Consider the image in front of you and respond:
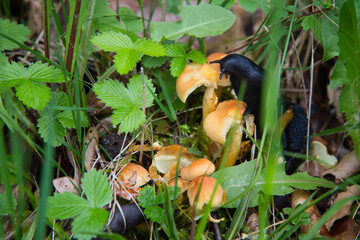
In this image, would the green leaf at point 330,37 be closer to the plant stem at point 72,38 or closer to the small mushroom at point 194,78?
Result: the small mushroom at point 194,78

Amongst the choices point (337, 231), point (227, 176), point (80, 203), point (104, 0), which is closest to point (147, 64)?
point (104, 0)

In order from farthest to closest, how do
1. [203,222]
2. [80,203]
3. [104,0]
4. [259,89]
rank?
[104,0]
[259,89]
[80,203]
[203,222]

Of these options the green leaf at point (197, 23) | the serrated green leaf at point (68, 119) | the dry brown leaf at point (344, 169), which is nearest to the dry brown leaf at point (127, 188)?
the serrated green leaf at point (68, 119)

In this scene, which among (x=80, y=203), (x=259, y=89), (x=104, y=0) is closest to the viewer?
(x=80, y=203)

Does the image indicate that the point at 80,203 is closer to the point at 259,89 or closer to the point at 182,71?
the point at 182,71

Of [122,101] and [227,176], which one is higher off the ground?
[122,101]

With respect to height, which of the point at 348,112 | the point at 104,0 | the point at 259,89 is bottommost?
the point at 348,112

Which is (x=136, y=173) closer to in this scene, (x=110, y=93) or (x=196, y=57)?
(x=110, y=93)
